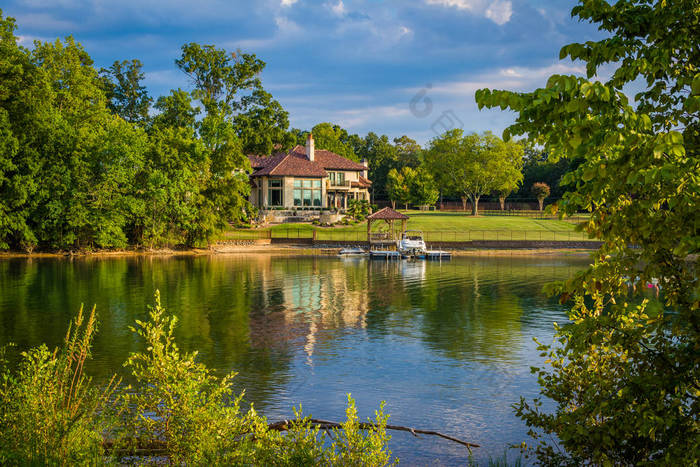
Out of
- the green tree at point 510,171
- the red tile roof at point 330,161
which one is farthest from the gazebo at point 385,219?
the green tree at point 510,171

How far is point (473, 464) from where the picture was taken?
10.4 meters

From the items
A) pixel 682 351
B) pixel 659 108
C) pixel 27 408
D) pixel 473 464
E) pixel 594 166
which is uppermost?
pixel 659 108

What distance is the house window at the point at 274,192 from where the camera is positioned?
81125 mm

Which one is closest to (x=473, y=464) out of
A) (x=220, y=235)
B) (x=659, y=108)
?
(x=659, y=108)

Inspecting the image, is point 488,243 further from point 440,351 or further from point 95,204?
point 440,351

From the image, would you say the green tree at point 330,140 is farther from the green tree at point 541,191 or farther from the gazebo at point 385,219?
the gazebo at point 385,219

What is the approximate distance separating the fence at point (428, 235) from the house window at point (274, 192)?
9.21 m

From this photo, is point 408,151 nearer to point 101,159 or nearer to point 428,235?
point 428,235

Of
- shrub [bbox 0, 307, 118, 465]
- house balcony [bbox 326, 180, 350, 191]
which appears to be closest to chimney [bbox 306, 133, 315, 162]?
house balcony [bbox 326, 180, 350, 191]

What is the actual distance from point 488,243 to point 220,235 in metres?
28.3

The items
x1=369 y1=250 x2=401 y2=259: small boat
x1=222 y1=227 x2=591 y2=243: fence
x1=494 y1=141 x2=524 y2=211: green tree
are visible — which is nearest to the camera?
x1=369 y1=250 x2=401 y2=259: small boat

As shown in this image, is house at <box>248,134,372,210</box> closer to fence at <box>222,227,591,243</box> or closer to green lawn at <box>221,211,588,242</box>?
green lawn at <box>221,211,588,242</box>

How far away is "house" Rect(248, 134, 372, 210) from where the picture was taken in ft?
265

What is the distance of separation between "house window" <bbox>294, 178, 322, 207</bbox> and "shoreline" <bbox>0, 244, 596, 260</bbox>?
53.7 feet
